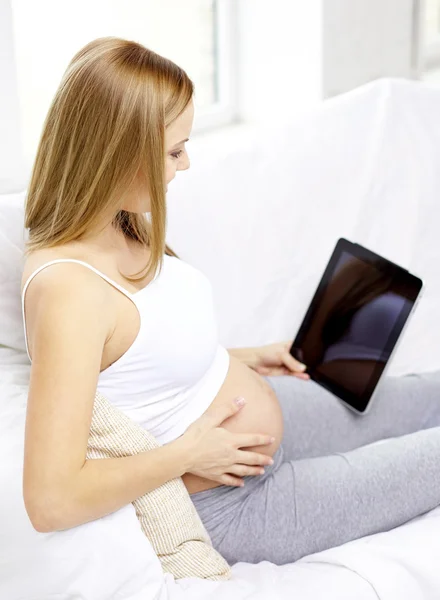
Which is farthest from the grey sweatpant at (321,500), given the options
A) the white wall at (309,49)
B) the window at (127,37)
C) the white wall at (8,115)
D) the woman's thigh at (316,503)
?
the white wall at (309,49)

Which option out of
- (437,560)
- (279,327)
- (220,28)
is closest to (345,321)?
(279,327)

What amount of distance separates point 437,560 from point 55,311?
575 millimetres

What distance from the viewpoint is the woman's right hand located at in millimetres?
1159

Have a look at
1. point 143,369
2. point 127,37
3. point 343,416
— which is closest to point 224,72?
point 127,37

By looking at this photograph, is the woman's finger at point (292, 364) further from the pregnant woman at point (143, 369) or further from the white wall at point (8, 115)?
the white wall at point (8, 115)

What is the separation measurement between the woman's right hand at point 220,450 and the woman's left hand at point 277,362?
1.02 feet

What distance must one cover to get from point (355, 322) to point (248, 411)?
31 cm

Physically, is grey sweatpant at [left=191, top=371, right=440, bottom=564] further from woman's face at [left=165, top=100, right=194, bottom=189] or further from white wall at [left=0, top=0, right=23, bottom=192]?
white wall at [left=0, top=0, right=23, bottom=192]

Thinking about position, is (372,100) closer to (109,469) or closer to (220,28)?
(220,28)

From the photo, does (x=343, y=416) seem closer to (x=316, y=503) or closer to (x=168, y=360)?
(x=316, y=503)

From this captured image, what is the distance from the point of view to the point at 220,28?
241 centimetres

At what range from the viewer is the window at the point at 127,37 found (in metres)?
1.95

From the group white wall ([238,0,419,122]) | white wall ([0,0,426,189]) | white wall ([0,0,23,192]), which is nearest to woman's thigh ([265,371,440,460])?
white wall ([0,0,23,192])

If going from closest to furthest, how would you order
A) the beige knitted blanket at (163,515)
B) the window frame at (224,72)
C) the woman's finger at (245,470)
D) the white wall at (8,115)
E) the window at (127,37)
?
the beige knitted blanket at (163,515) → the woman's finger at (245,470) → the white wall at (8,115) → the window at (127,37) → the window frame at (224,72)
